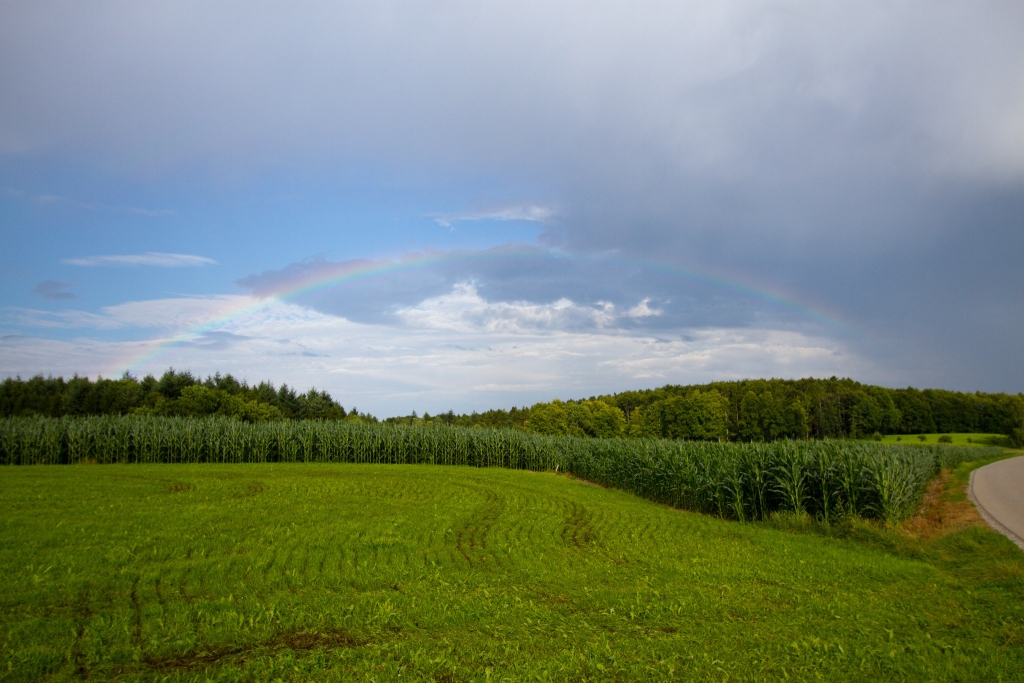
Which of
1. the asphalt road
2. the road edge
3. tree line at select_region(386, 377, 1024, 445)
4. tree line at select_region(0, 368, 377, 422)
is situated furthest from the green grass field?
tree line at select_region(386, 377, 1024, 445)

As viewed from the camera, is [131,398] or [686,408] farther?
[686,408]

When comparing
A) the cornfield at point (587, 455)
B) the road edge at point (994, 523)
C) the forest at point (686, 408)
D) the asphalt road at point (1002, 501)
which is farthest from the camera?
the forest at point (686, 408)

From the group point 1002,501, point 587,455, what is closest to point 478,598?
point 1002,501

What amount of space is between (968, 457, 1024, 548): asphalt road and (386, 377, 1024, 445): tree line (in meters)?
73.7

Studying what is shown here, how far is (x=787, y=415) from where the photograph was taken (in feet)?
352

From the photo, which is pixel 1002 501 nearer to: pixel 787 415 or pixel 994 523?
pixel 994 523

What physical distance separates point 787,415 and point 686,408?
19251 millimetres

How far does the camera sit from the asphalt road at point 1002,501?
561 inches

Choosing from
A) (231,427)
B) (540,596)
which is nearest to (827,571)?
(540,596)

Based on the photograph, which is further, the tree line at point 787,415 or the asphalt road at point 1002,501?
the tree line at point 787,415

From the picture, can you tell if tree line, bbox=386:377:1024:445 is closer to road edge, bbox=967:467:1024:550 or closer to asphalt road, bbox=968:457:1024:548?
asphalt road, bbox=968:457:1024:548

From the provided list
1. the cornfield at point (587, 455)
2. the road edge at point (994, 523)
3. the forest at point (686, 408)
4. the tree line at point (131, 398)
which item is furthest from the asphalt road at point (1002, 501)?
the tree line at point (131, 398)

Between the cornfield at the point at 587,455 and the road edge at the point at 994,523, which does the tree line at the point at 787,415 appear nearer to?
the cornfield at the point at 587,455

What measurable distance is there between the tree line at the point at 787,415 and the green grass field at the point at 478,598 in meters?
88.1
